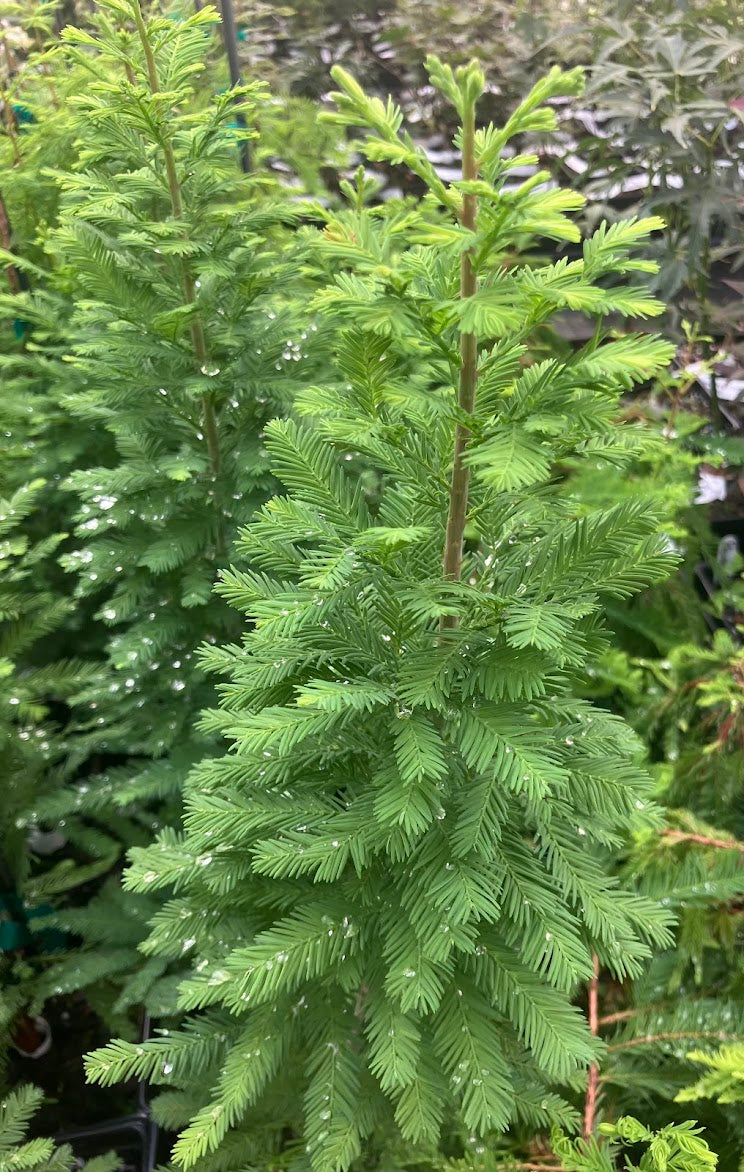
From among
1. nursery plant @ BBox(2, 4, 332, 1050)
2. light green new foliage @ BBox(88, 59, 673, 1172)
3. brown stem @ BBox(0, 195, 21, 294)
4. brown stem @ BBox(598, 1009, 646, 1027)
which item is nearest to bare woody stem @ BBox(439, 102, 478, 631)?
light green new foliage @ BBox(88, 59, 673, 1172)

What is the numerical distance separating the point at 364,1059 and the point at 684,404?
1997 millimetres

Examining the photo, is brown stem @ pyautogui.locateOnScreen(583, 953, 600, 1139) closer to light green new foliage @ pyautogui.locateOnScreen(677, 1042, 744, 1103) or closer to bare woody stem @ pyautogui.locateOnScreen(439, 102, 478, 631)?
light green new foliage @ pyautogui.locateOnScreen(677, 1042, 744, 1103)

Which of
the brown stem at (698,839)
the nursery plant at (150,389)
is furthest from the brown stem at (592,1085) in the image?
the nursery plant at (150,389)

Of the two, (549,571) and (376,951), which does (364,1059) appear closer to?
(376,951)

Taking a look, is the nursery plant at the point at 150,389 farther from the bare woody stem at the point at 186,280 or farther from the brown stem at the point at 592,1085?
the brown stem at the point at 592,1085

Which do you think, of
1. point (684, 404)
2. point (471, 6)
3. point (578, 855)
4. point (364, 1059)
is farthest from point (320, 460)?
point (471, 6)

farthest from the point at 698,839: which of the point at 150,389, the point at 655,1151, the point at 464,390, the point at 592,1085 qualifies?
the point at 150,389

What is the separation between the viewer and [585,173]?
6.54 feet

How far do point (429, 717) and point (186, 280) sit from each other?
69 centimetres

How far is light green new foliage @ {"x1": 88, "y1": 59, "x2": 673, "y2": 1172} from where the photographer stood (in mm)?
611

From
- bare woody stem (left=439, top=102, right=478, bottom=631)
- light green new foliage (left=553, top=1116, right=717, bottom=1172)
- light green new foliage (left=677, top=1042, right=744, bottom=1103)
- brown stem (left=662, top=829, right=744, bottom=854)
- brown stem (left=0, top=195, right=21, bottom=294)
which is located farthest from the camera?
brown stem (left=0, top=195, right=21, bottom=294)

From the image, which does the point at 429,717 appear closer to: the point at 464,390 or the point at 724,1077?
the point at 464,390

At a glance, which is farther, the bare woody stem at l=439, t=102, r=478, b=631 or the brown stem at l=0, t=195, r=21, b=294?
the brown stem at l=0, t=195, r=21, b=294

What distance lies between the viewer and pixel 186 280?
3.47 feet
